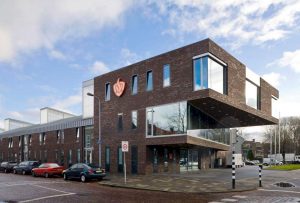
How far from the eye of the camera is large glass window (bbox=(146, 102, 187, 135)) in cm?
2823

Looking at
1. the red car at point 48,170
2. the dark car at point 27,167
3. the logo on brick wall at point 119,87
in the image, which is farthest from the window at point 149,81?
the dark car at point 27,167

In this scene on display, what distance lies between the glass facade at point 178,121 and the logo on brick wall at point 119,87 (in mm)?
4283

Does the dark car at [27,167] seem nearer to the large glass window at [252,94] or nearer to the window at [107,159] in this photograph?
the window at [107,159]

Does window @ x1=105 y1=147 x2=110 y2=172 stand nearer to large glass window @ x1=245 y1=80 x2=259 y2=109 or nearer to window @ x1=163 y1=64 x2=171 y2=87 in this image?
window @ x1=163 y1=64 x2=171 y2=87

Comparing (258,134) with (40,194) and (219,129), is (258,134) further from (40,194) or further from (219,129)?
(40,194)

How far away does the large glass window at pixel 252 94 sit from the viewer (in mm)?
32625

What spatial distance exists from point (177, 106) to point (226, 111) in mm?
5881

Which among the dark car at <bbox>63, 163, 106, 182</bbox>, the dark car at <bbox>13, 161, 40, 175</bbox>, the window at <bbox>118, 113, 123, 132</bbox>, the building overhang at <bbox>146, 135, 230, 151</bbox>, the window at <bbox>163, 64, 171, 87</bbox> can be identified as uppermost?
the window at <bbox>163, 64, 171, 87</bbox>

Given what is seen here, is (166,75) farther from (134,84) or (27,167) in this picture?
(27,167)

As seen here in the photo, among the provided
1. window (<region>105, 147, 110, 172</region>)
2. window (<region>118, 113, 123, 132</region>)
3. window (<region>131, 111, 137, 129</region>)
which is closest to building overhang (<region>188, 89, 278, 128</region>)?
window (<region>131, 111, 137, 129</region>)

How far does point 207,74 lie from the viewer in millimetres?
26281

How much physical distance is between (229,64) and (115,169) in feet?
48.7

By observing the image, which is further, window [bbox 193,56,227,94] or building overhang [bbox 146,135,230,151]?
building overhang [bbox 146,135,230,151]

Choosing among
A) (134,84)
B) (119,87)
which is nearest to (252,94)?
(134,84)
